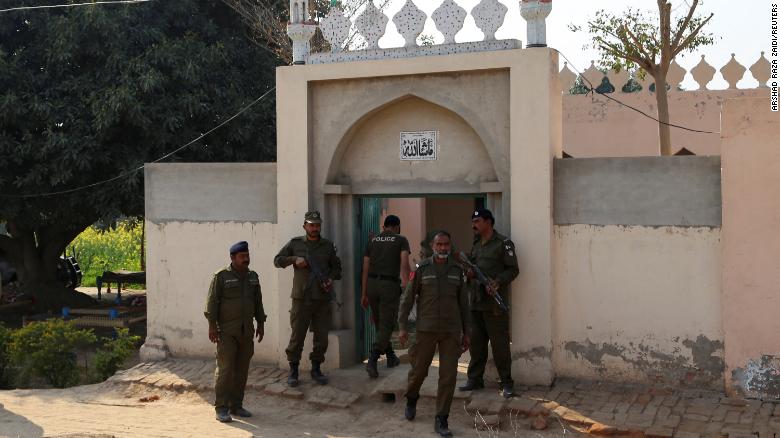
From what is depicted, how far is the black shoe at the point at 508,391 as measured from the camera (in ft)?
23.8

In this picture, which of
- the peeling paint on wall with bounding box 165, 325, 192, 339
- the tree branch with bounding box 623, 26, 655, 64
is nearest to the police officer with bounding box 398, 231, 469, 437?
the peeling paint on wall with bounding box 165, 325, 192, 339

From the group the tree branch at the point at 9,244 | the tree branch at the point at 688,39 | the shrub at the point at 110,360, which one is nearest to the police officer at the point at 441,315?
the shrub at the point at 110,360

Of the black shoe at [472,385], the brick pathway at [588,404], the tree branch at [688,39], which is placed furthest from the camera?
the tree branch at [688,39]

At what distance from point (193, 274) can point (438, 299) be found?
363 centimetres

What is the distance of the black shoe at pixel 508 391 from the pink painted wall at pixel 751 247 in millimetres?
1827

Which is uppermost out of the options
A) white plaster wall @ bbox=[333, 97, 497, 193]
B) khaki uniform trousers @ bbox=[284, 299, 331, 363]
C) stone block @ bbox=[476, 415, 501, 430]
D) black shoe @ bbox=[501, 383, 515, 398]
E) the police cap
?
white plaster wall @ bbox=[333, 97, 497, 193]

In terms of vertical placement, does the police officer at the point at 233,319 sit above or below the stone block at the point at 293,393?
above

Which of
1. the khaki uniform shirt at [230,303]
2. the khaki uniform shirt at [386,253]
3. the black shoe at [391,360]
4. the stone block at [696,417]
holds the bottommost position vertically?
the stone block at [696,417]

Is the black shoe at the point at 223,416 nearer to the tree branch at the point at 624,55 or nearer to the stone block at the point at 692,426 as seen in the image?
the stone block at the point at 692,426

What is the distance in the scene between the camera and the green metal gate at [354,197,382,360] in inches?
342

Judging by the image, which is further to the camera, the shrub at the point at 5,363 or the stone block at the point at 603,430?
the shrub at the point at 5,363

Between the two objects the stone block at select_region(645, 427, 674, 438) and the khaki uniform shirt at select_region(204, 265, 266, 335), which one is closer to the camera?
the stone block at select_region(645, 427, 674, 438)

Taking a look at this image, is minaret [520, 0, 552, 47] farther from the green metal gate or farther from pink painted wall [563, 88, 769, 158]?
pink painted wall [563, 88, 769, 158]

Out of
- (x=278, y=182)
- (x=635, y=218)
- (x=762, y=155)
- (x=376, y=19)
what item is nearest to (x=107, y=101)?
(x=278, y=182)
